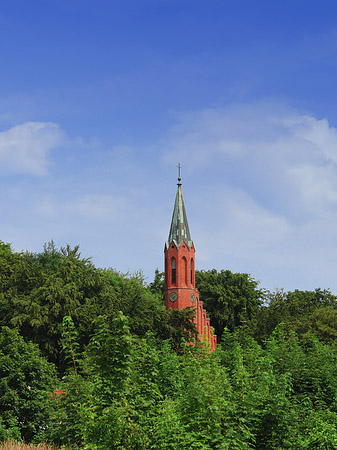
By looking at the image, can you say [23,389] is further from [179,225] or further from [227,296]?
[227,296]

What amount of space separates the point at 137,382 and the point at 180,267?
38157 mm

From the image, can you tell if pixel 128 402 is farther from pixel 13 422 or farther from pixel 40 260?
pixel 40 260

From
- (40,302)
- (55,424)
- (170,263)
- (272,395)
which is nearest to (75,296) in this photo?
(40,302)

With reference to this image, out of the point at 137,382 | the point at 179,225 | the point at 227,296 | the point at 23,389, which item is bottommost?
the point at 23,389

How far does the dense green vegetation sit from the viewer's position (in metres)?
12.5

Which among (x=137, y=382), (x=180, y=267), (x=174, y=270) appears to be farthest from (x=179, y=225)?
(x=137, y=382)

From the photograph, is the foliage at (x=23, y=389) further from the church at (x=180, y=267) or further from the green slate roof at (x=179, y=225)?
the green slate roof at (x=179, y=225)

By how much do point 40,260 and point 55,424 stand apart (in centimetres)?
3236

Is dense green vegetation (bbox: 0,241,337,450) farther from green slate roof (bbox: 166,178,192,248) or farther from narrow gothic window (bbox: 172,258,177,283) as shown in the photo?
green slate roof (bbox: 166,178,192,248)

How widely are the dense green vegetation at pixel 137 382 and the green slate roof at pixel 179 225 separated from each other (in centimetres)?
1107

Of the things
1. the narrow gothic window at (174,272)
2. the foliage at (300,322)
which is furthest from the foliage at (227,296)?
the narrow gothic window at (174,272)

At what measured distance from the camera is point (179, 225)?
53562 mm

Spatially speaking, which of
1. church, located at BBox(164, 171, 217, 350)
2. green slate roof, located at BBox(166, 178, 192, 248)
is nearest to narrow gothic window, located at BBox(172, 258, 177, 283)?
church, located at BBox(164, 171, 217, 350)

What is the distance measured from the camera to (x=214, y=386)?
13172mm
